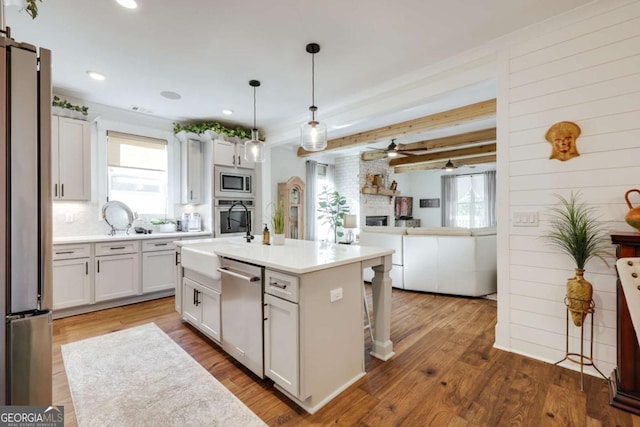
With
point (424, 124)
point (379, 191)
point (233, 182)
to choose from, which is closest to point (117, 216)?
point (233, 182)

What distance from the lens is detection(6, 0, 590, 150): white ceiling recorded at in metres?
2.16

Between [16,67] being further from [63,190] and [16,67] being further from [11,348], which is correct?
[63,190]

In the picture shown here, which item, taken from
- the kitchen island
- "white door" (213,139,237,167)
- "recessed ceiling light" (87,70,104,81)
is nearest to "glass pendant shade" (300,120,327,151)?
the kitchen island

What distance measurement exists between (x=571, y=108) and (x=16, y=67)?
3229mm

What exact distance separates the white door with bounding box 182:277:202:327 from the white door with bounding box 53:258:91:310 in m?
1.42

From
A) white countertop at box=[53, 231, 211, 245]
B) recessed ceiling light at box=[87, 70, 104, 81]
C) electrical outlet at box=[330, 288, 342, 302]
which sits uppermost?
recessed ceiling light at box=[87, 70, 104, 81]

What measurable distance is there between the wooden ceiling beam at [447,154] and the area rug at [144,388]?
6.32 m

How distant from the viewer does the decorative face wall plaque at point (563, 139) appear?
2.18 m

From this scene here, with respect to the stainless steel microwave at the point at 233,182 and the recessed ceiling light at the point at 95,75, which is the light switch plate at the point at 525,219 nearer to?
the stainless steel microwave at the point at 233,182

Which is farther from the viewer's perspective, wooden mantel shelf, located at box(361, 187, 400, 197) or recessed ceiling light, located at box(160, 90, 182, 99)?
wooden mantel shelf, located at box(361, 187, 400, 197)

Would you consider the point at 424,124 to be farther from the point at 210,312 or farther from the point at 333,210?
the point at 210,312

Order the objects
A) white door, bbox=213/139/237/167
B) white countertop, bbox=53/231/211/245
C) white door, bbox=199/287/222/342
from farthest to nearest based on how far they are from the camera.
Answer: white door, bbox=213/139/237/167 → white countertop, bbox=53/231/211/245 → white door, bbox=199/287/222/342

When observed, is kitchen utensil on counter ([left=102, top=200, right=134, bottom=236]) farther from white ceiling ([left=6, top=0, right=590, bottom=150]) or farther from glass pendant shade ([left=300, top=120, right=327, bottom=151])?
glass pendant shade ([left=300, top=120, right=327, bottom=151])

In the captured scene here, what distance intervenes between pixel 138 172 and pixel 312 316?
4.05 m
